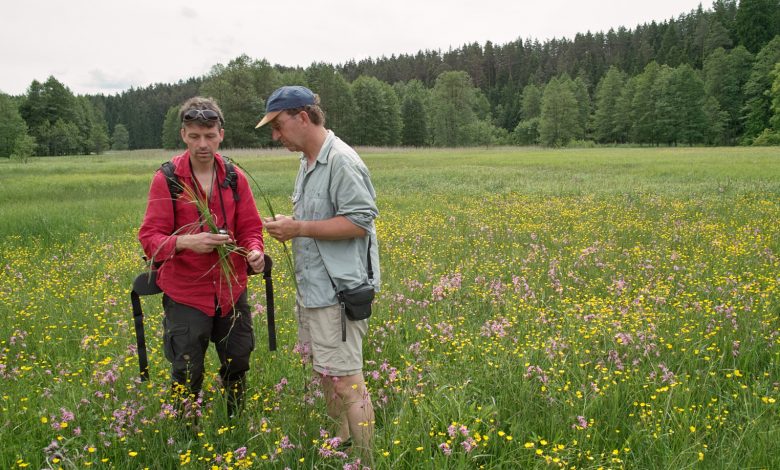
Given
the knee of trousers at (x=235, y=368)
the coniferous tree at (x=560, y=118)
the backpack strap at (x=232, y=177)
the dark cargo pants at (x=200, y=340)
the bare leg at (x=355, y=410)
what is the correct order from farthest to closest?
the coniferous tree at (x=560, y=118)
the knee of trousers at (x=235, y=368)
the backpack strap at (x=232, y=177)
the dark cargo pants at (x=200, y=340)
the bare leg at (x=355, y=410)

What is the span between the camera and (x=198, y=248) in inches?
125

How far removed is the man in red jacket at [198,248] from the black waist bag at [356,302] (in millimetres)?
698

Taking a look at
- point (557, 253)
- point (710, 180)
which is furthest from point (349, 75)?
point (557, 253)

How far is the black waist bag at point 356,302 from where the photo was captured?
120 inches

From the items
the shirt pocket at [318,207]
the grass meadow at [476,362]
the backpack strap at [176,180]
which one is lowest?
the grass meadow at [476,362]

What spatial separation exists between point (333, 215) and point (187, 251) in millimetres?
1061

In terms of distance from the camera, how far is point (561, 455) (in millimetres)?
3074

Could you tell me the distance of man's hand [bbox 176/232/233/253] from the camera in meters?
3.17

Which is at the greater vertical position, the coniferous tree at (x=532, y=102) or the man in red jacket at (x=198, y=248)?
the coniferous tree at (x=532, y=102)

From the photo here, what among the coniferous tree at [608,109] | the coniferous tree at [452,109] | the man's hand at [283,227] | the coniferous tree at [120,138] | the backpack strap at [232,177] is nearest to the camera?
the man's hand at [283,227]

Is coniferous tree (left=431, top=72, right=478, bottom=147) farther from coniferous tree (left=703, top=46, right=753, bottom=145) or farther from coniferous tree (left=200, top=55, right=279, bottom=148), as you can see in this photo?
coniferous tree (left=703, top=46, right=753, bottom=145)

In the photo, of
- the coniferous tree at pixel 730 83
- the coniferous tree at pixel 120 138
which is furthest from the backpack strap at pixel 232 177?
the coniferous tree at pixel 120 138

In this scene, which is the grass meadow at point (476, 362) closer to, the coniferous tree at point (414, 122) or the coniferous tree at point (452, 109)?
the coniferous tree at point (452, 109)

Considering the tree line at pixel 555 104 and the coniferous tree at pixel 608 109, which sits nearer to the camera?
the tree line at pixel 555 104
